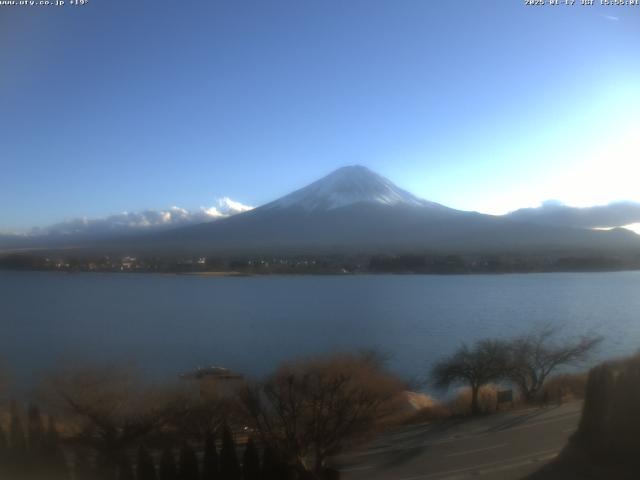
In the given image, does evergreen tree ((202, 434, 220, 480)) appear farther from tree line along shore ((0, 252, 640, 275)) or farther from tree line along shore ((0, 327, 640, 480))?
tree line along shore ((0, 252, 640, 275))

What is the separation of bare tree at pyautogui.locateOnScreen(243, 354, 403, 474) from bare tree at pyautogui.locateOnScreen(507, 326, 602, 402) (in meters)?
1.36

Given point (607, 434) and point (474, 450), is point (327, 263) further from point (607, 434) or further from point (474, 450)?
point (607, 434)

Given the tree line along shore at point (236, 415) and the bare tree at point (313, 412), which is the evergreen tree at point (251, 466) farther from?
the bare tree at point (313, 412)

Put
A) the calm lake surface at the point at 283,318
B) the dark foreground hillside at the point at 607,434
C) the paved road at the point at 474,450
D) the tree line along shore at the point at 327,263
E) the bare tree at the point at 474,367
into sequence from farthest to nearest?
1. the tree line along shore at the point at 327,263
2. the calm lake surface at the point at 283,318
3. the bare tree at the point at 474,367
4. the paved road at the point at 474,450
5. the dark foreground hillside at the point at 607,434

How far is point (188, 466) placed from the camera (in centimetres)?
286

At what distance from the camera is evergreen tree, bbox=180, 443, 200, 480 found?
285 centimetres

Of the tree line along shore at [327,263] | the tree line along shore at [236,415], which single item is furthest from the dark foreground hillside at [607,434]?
the tree line along shore at [327,263]

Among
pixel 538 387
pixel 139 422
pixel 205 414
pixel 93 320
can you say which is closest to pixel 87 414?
pixel 139 422

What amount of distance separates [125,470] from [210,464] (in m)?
0.52

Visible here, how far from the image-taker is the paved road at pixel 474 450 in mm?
2695

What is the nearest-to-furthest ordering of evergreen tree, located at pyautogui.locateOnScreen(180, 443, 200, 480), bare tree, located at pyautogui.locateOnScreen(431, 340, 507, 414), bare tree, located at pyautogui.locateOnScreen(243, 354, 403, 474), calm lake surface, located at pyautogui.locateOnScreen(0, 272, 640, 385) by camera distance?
1. evergreen tree, located at pyautogui.locateOnScreen(180, 443, 200, 480)
2. bare tree, located at pyautogui.locateOnScreen(243, 354, 403, 474)
3. bare tree, located at pyautogui.locateOnScreen(431, 340, 507, 414)
4. calm lake surface, located at pyautogui.locateOnScreen(0, 272, 640, 385)

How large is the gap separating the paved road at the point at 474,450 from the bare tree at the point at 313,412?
20cm

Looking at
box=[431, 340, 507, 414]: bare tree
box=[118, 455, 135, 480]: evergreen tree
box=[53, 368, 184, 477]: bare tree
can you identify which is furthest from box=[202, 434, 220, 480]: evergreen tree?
box=[431, 340, 507, 414]: bare tree

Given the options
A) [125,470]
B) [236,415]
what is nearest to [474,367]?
[236,415]
